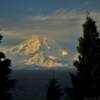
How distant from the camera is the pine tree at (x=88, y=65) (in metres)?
56.6

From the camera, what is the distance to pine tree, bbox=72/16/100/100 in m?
56.6

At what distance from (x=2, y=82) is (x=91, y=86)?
11782 millimetres

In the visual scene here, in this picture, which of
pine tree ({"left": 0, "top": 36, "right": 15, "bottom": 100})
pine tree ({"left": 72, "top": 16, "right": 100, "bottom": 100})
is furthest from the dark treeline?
pine tree ({"left": 0, "top": 36, "right": 15, "bottom": 100})

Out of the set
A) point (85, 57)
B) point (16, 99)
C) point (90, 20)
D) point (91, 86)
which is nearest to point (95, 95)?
point (91, 86)

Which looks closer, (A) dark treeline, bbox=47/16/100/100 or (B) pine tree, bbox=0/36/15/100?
(B) pine tree, bbox=0/36/15/100

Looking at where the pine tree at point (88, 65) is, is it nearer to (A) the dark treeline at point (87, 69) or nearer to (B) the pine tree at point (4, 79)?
(A) the dark treeline at point (87, 69)

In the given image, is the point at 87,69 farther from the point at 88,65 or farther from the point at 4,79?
the point at 4,79

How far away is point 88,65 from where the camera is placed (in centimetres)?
5797

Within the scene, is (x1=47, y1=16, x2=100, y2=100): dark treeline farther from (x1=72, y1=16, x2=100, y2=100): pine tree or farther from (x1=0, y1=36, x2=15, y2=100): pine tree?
(x1=0, y1=36, x2=15, y2=100): pine tree

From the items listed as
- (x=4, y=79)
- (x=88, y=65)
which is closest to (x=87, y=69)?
(x=88, y=65)

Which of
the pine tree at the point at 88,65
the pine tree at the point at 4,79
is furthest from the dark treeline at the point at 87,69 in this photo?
the pine tree at the point at 4,79

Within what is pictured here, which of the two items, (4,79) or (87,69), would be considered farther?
(87,69)

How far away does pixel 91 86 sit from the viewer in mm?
56625

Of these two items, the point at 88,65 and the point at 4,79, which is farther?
the point at 88,65
